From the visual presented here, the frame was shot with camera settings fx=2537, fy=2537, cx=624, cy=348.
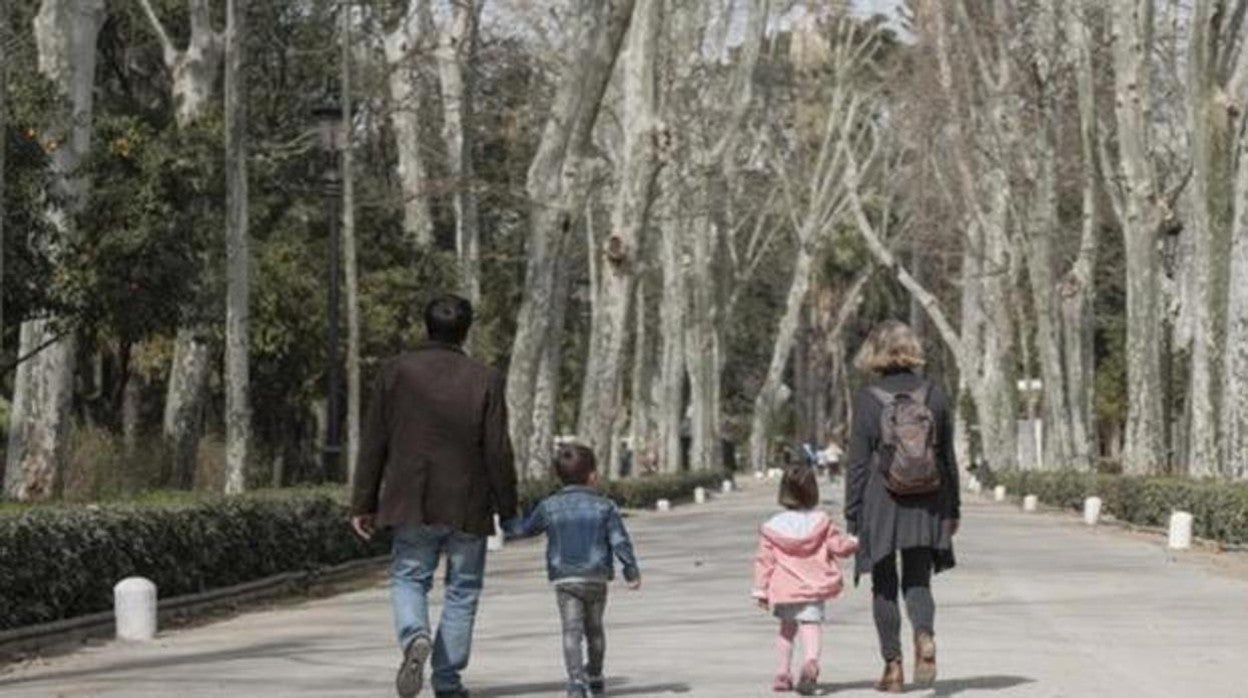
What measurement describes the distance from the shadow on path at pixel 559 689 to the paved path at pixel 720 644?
18 mm

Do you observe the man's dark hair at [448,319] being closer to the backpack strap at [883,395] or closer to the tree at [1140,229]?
the backpack strap at [883,395]

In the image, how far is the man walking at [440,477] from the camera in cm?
1023

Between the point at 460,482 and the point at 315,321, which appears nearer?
the point at 460,482

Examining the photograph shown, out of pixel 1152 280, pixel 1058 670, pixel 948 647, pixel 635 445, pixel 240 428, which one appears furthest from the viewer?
pixel 635 445

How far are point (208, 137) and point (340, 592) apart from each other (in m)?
14.2

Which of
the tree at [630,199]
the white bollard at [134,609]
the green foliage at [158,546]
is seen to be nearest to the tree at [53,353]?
the green foliage at [158,546]

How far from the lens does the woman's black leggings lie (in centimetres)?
1104

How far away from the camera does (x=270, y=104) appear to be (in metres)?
52.9

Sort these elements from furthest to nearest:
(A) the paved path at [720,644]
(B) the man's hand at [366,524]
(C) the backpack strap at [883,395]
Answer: (A) the paved path at [720,644] → (C) the backpack strap at [883,395] → (B) the man's hand at [366,524]

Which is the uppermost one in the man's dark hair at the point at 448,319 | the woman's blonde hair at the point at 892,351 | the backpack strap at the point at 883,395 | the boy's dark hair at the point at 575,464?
the man's dark hair at the point at 448,319

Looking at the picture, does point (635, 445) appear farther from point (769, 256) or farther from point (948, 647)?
point (948, 647)

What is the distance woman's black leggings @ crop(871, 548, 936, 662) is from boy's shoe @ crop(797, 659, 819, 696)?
1.09 ft

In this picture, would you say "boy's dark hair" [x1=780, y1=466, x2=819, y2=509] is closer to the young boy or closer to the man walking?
the young boy

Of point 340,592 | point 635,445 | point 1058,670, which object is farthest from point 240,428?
point 635,445
